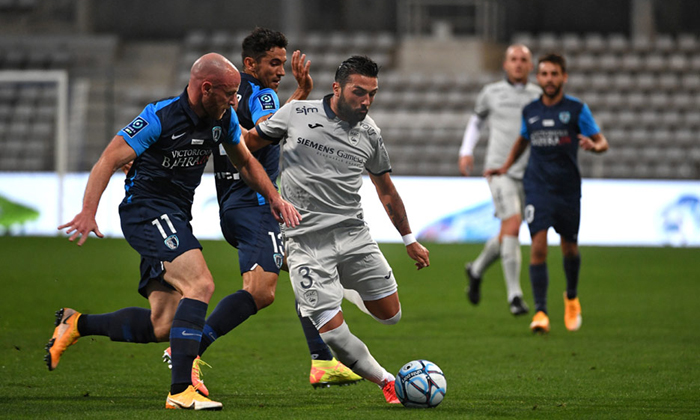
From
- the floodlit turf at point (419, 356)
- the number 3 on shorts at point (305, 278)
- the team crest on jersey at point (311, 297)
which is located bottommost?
the floodlit turf at point (419, 356)

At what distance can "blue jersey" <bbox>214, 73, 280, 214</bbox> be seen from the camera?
5570mm

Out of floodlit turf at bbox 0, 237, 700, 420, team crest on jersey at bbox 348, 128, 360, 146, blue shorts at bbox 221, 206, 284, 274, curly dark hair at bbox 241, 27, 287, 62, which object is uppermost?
curly dark hair at bbox 241, 27, 287, 62

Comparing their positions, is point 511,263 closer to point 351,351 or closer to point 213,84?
point 351,351

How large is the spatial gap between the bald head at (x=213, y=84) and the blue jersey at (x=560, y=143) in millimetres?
3923

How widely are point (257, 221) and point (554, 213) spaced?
318 centimetres

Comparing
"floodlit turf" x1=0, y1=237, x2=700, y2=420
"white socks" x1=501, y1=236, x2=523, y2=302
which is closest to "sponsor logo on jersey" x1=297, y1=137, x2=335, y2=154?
"floodlit turf" x1=0, y1=237, x2=700, y2=420

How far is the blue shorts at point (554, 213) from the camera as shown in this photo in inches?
310

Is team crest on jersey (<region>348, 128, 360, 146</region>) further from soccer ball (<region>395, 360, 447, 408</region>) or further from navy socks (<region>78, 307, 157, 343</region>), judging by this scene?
navy socks (<region>78, 307, 157, 343</region>)

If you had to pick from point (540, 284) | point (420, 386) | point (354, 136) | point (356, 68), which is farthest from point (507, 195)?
point (420, 386)

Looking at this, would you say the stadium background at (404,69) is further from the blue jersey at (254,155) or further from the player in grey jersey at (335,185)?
the player in grey jersey at (335,185)

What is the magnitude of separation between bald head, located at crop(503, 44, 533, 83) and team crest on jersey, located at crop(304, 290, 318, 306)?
4.65 metres

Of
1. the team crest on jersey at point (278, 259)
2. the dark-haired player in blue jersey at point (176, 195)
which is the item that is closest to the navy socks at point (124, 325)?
the dark-haired player in blue jersey at point (176, 195)

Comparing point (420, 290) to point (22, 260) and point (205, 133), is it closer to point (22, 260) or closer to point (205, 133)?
point (22, 260)

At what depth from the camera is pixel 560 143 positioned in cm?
790
